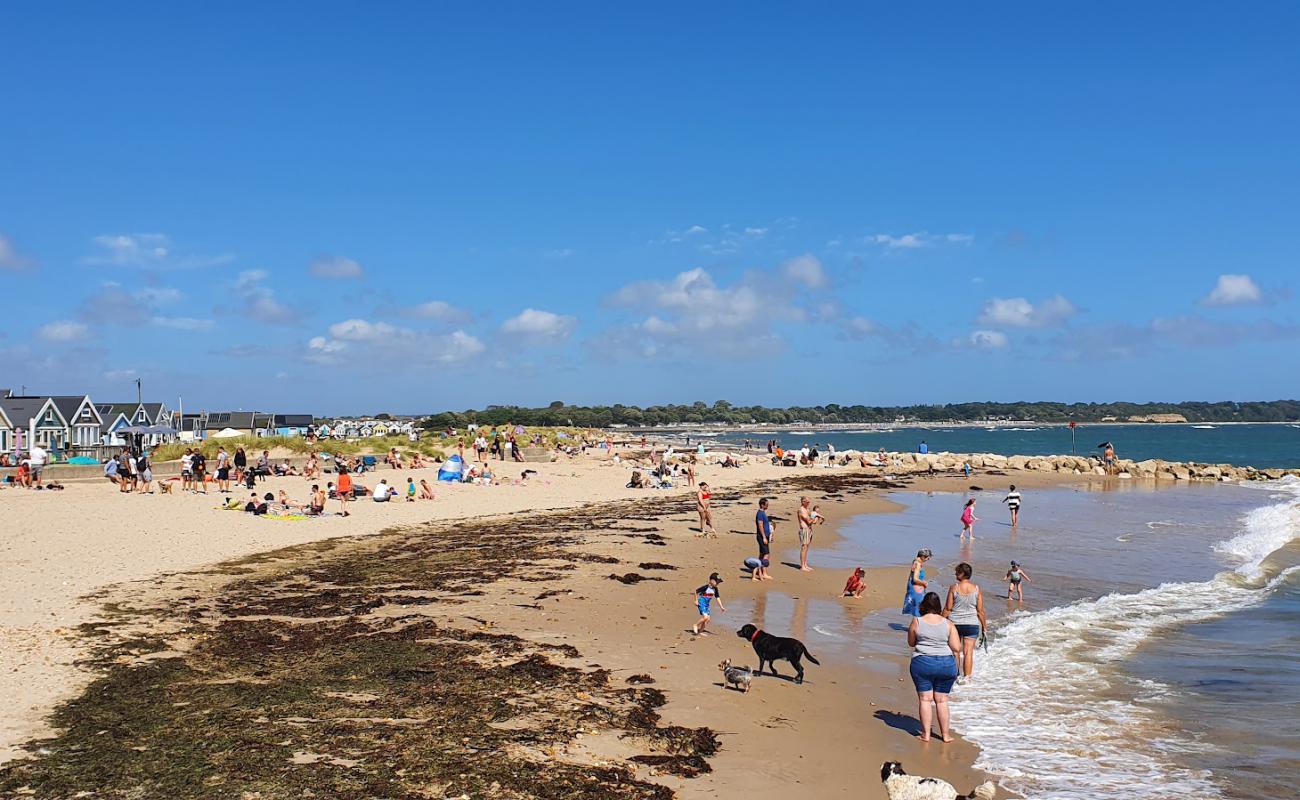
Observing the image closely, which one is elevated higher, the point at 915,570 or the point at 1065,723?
the point at 915,570

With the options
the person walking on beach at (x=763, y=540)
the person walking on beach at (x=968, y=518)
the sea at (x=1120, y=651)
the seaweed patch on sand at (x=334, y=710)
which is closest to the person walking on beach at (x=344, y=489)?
the seaweed patch on sand at (x=334, y=710)

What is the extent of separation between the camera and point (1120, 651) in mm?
11219

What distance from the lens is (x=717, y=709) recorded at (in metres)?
8.16

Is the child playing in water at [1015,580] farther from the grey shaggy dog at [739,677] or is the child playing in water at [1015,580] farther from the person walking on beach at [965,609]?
the grey shaggy dog at [739,677]

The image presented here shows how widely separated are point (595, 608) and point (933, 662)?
616cm

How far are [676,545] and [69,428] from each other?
147ft

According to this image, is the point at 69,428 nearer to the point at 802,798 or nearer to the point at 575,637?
the point at 575,637

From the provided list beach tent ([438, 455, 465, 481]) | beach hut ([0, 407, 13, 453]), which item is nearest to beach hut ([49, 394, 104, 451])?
beach hut ([0, 407, 13, 453])

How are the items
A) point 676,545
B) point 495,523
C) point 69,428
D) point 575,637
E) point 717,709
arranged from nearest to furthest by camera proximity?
point 717,709, point 575,637, point 676,545, point 495,523, point 69,428

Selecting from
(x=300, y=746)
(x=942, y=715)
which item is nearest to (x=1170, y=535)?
(x=942, y=715)

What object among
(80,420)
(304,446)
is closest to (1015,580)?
(304,446)

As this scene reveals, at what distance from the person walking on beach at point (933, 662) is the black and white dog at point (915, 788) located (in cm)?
117

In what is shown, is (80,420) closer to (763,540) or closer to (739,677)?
(763,540)

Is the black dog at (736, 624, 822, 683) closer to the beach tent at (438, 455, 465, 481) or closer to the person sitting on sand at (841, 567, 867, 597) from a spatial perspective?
the person sitting on sand at (841, 567, 867, 597)
